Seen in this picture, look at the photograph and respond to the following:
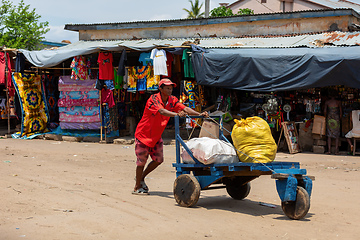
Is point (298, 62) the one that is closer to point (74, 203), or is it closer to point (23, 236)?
point (74, 203)

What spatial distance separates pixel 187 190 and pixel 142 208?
640 mm

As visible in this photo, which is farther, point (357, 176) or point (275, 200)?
point (357, 176)

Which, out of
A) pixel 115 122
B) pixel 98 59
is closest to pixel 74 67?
pixel 98 59

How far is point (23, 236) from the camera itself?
15.8 feet

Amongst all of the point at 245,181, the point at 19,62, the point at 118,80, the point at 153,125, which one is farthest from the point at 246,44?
the point at 245,181

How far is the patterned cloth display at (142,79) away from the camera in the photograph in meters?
14.3

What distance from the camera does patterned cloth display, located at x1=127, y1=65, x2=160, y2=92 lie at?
1427cm

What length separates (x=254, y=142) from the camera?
245 inches

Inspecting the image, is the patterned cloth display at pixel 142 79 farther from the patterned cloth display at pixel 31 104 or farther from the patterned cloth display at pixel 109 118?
the patterned cloth display at pixel 31 104

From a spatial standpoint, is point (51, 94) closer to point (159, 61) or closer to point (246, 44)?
point (159, 61)

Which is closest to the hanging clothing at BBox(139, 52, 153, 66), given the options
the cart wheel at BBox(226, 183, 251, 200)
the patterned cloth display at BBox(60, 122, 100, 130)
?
the patterned cloth display at BBox(60, 122, 100, 130)

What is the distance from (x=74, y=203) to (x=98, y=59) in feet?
29.3

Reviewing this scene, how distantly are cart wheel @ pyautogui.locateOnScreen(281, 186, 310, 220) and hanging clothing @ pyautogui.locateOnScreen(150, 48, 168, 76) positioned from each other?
8.56 metres

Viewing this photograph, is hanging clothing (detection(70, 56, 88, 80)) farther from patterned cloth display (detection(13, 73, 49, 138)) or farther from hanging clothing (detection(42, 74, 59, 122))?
hanging clothing (detection(42, 74, 59, 122))
